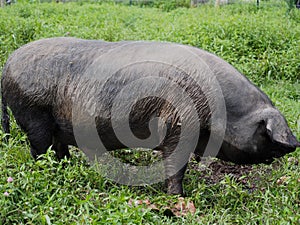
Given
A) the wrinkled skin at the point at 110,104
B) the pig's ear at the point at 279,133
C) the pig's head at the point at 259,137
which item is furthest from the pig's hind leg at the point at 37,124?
the pig's ear at the point at 279,133

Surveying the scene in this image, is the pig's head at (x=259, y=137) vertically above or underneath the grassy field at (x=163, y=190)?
above

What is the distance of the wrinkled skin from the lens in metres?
3.76

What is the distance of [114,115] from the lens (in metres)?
3.93

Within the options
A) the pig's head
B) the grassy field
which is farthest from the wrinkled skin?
the grassy field

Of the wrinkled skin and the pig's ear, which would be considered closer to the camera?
the pig's ear

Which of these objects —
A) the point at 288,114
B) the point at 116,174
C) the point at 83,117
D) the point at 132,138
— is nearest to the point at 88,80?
the point at 83,117

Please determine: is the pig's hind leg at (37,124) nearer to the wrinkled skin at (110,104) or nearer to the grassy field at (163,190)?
the wrinkled skin at (110,104)

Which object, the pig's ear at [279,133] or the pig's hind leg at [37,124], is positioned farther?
the pig's hind leg at [37,124]

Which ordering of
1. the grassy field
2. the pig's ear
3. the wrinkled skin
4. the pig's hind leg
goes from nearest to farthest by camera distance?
the grassy field
the pig's ear
the wrinkled skin
the pig's hind leg

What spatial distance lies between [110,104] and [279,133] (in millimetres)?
1288

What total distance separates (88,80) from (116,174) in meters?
0.91

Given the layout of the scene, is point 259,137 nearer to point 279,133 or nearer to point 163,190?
point 279,133

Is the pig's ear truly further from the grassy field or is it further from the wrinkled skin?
the grassy field

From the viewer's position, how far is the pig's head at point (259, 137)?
363 centimetres
